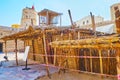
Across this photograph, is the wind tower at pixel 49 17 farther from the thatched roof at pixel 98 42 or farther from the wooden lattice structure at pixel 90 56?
the thatched roof at pixel 98 42

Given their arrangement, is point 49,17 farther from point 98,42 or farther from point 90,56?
point 98,42

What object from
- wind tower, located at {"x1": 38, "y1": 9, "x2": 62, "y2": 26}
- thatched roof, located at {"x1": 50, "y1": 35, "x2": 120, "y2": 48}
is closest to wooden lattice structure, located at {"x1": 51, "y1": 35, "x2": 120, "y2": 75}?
thatched roof, located at {"x1": 50, "y1": 35, "x2": 120, "y2": 48}

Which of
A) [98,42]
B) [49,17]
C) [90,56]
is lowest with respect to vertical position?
[90,56]

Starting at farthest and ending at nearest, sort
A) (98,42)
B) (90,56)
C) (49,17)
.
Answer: (49,17) → (90,56) → (98,42)

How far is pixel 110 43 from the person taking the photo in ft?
14.9

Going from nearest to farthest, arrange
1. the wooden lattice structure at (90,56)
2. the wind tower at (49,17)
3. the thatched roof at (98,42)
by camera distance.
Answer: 1. the thatched roof at (98,42)
2. the wooden lattice structure at (90,56)
3. the wind tower at (49,17)

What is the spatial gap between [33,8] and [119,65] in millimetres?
30974

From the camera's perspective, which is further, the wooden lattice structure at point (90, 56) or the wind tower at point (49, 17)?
the wind tower at point (49, 17)

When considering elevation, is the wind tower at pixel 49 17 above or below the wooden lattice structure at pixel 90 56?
above

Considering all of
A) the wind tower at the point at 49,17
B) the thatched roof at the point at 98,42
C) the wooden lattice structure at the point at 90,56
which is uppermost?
the wind tower at the point at 49,17

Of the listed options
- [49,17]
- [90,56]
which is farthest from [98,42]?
[49,17]

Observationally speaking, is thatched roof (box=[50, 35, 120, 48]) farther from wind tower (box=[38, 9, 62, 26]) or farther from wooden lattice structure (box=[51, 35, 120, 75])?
wind tower (box=[38, 9, 62, 26])

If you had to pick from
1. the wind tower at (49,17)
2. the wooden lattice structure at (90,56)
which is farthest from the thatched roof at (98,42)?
the wind tower at (49,17)

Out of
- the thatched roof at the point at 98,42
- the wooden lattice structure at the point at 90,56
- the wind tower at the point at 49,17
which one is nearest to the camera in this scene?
the thatched roof at the point at 98,42
